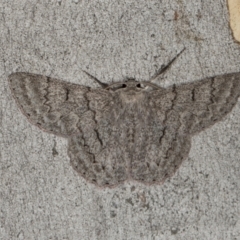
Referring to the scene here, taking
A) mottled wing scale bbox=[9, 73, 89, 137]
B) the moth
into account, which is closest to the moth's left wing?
the moth

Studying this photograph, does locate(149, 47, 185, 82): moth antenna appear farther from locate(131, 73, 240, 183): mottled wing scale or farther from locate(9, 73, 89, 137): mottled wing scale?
locate(9, 73, 89, 137): mottled wing scale

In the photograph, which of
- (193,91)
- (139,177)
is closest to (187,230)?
(139,177)

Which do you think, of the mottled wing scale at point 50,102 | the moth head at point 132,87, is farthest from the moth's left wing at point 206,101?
the mottled wing scale at point 50,102

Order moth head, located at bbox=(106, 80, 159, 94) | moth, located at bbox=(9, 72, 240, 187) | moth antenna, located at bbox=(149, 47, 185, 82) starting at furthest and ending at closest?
moth antenna, located at bbox=(149, 47, 185, 82) → moth head, located at bbox=(106, 80, 159, 94) → moth, located at bbox=(9, 72, 240, 187)

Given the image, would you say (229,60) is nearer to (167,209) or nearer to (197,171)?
(197,171)

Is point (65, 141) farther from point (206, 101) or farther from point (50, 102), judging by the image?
point (206, 101)

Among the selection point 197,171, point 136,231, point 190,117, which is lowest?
point 136,231

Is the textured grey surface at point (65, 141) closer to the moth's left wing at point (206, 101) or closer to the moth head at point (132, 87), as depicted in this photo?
the moth head at point (132, 87)

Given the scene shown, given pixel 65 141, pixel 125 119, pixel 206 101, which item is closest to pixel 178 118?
pixel 206 101
